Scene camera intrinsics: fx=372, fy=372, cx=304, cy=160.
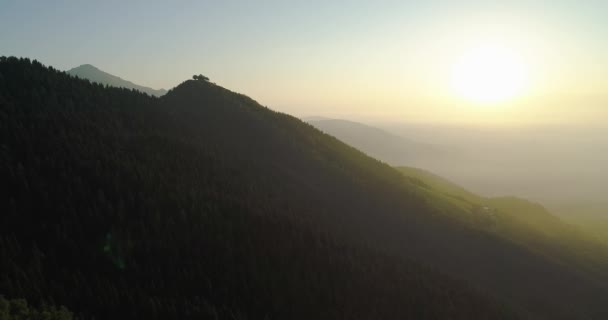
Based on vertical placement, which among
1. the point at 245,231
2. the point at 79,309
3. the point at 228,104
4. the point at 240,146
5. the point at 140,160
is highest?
the point at 228,104

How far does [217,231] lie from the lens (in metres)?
53.5

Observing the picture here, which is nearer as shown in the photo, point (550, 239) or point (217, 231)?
point (217, 231)

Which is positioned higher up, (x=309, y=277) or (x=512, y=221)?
(x=512, y=221)

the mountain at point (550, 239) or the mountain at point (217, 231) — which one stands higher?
the mountain at point (550, 239)

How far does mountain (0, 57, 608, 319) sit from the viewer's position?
40688 mm

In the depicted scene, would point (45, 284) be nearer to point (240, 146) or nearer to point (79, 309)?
point (79, 309)

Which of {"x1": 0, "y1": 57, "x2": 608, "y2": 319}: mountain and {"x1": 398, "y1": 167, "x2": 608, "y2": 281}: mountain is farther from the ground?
{"x1": 398, "y1": 167, "x2": 608, "y2": 281}: mountain

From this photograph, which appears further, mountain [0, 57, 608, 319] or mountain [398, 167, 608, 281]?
mountain [398, 167, 608, 281]

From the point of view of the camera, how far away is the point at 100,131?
68125 mm

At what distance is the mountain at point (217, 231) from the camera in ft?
133

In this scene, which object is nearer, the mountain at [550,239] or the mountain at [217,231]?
the mountain at [217,231]

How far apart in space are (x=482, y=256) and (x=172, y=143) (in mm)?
74913

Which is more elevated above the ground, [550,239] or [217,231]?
[550,239]

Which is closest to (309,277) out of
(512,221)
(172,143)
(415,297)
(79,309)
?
(415,297)
